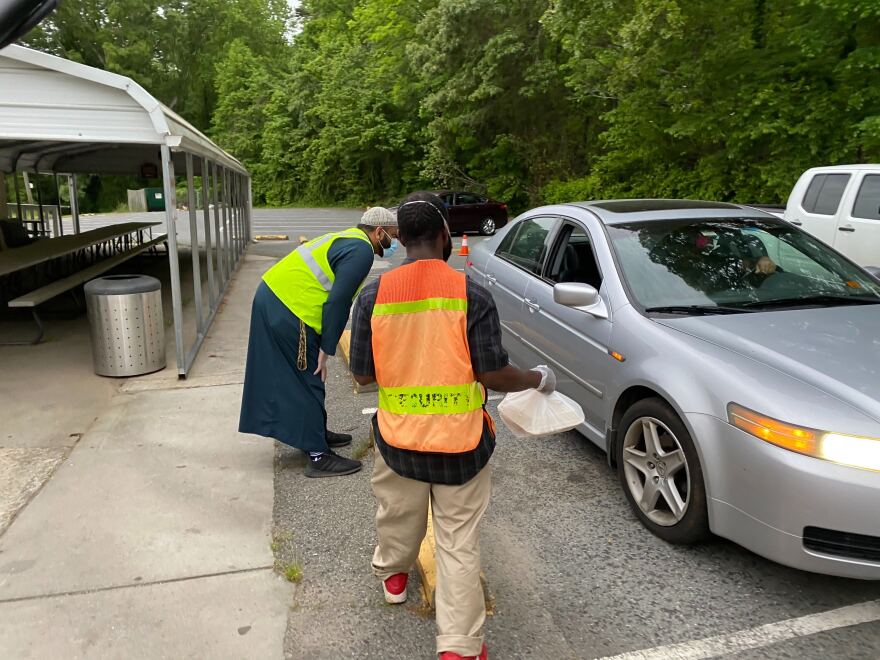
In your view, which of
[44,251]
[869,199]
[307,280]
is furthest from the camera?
[44,251]

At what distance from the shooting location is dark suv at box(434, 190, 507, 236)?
21266mm

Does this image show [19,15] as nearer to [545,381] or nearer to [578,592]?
[545,381]

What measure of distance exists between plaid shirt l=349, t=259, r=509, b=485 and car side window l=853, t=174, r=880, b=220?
7.20 meters

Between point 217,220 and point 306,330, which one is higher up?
point 217,220

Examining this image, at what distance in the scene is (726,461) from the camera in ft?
9.06

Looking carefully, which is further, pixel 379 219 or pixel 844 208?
pixel 844 208

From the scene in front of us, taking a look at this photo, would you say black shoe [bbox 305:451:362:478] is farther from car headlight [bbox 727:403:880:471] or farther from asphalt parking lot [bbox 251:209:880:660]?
car headlight [bbox 727:403:880:471]

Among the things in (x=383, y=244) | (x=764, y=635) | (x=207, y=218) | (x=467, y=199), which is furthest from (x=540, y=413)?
(x=467, y=199)

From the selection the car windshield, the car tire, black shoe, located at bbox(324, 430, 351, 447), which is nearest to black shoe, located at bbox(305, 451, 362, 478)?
black shoe, located at bbox(324, 430, 351, 447)

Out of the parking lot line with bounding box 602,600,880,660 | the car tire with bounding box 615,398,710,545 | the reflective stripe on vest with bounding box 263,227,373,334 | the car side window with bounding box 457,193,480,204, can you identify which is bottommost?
the parking lot line with bounding box 602,600,880,660

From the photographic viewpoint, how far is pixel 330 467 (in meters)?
4.09

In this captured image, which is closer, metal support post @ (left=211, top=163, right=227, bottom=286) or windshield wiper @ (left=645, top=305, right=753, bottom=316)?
windshield wiper @ (left=645, top=305, right=753, bottom=316)

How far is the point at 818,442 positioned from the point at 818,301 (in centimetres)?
141

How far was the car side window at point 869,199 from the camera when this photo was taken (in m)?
7.57
